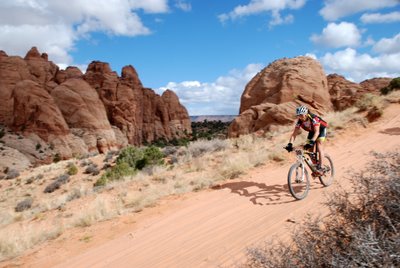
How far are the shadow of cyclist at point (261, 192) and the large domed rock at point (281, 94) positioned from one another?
11276 mm

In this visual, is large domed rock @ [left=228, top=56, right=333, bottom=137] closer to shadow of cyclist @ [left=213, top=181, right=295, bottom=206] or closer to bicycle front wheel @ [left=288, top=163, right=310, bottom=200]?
shadow of cyclist @ [left=213, top=181, right=295, bottom=206]

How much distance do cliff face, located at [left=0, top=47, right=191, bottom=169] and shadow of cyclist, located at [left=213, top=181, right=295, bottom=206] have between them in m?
35.8

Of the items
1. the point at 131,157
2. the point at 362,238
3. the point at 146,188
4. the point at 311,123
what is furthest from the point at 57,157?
the point at 362,238

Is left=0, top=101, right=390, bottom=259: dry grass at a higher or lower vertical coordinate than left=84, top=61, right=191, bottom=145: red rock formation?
lower

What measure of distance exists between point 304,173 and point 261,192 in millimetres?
1266

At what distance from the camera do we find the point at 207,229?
613cm

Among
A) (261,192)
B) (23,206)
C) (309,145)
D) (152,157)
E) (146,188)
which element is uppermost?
(309,145)

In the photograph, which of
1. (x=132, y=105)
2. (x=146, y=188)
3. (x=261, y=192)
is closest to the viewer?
(x=261, y=192)

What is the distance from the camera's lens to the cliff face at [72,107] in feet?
140

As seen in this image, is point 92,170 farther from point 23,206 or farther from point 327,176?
point 327,176

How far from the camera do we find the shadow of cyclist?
701 cm

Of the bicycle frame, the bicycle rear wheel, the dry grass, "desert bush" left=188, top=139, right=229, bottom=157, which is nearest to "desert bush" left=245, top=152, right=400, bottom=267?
the bicycle frame

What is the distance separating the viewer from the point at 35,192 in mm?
20875

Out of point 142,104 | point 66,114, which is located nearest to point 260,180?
point 66,114
